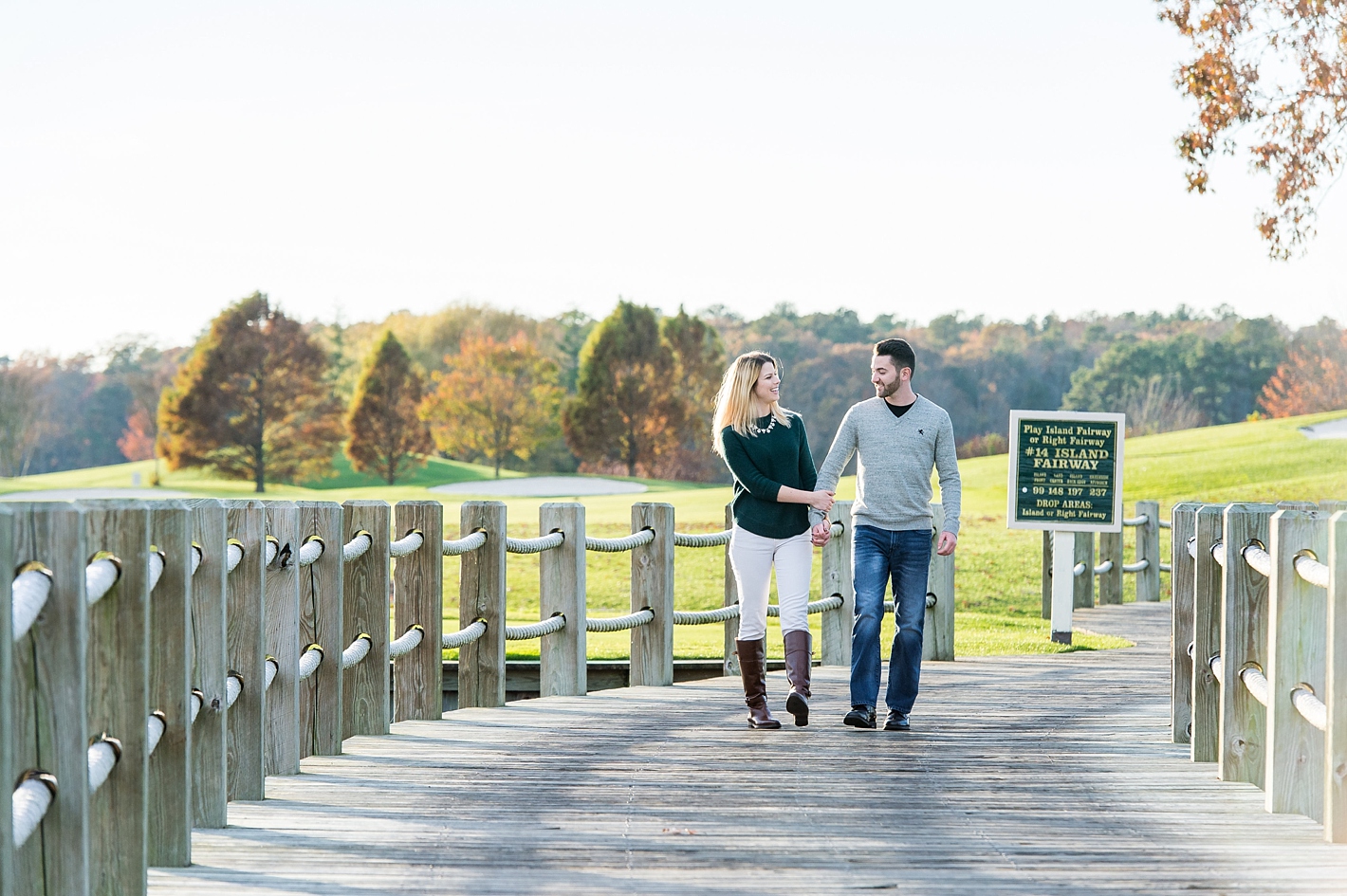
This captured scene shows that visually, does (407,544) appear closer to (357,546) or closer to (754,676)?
(357,546)

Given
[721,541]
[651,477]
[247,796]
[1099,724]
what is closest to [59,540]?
[247,796]

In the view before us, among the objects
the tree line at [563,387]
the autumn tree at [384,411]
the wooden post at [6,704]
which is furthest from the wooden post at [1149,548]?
the autumn tree at [384,411]

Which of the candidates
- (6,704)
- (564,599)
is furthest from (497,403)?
(6,704)

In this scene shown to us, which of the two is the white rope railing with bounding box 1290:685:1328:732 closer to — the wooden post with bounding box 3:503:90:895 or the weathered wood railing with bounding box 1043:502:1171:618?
the wooden post with bounding box 3:503:90:895

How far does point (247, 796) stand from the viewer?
503 centimetres

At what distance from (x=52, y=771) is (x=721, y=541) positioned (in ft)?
21.4

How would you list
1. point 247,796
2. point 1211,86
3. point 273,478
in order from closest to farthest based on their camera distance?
point 247,796
point 1211,86
point 273,478

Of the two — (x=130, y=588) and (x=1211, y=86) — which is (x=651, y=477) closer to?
(x=1211, y=86)

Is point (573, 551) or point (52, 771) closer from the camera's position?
point (52, 771)

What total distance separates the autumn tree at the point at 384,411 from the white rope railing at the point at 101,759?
54.4 m

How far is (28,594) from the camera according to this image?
9.83 feet

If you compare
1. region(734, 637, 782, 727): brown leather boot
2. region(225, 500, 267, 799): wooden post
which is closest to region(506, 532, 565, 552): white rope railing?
region(734, 637, 782, 727): brown leather boot

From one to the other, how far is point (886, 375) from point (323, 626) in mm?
2908

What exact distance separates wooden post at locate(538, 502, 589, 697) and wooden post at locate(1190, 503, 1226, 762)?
141 inches
